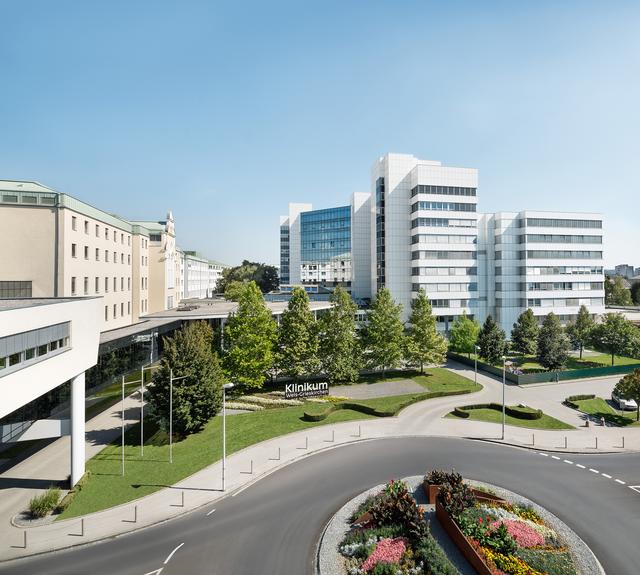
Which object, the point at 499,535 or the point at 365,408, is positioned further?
the point at 365,408

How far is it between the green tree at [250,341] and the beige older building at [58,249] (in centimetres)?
1524

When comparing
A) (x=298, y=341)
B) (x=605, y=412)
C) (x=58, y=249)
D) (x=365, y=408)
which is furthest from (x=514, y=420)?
(x=58, y=249)

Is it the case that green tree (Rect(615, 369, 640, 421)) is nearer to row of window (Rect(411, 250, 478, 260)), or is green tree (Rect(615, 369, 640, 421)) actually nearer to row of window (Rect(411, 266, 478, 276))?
row of window (Rect(411, 266, 478, 276))

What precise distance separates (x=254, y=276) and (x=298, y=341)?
3919 inches

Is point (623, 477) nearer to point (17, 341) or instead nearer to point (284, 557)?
point (284, 557)

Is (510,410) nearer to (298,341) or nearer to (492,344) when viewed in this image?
(492,344)

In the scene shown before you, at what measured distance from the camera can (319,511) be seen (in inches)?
931

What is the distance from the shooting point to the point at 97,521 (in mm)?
23156

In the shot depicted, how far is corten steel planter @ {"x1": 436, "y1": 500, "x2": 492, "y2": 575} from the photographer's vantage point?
17.6 meters

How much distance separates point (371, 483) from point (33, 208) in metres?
38.9

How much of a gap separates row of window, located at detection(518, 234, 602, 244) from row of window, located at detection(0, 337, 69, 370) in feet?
262

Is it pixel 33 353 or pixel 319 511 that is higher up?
pixel 33 353

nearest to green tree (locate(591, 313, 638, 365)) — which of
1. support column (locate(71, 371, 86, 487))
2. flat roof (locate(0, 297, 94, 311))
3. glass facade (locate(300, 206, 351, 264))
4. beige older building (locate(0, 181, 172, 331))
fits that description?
support column (locate(71, 371, 86, 487))

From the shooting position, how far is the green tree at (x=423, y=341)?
56375 mm
